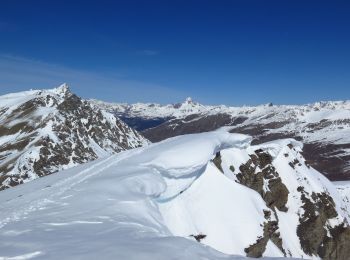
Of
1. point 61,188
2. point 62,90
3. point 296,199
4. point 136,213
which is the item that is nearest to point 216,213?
point 136,213

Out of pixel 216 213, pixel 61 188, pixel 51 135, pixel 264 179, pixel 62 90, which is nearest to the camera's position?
pixel 216 213

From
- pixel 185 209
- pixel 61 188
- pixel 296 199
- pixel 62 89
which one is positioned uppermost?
pixel 62 89

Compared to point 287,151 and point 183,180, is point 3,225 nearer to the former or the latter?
point 183,180

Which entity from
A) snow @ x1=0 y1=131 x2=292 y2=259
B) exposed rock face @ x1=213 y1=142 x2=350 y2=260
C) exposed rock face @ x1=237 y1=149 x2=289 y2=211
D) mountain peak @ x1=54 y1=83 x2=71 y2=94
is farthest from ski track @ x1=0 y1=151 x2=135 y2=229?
mountain peak @ x1=54 y1=83 x2=71 y2=94

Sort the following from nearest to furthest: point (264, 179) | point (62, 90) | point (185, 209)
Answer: point (185, 209)
point (264, 179)
point (62, 90)

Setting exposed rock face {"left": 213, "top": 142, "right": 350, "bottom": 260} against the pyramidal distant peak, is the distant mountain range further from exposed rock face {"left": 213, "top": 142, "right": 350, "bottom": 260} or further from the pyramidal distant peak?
the pyramidal distant peak

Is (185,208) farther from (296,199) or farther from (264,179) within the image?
(296,199)

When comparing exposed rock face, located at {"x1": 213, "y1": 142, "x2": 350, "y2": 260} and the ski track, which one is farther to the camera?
exposed rock face, located at {"x1": 213, "y1": 142, "x2": 350, "y2": 260}
